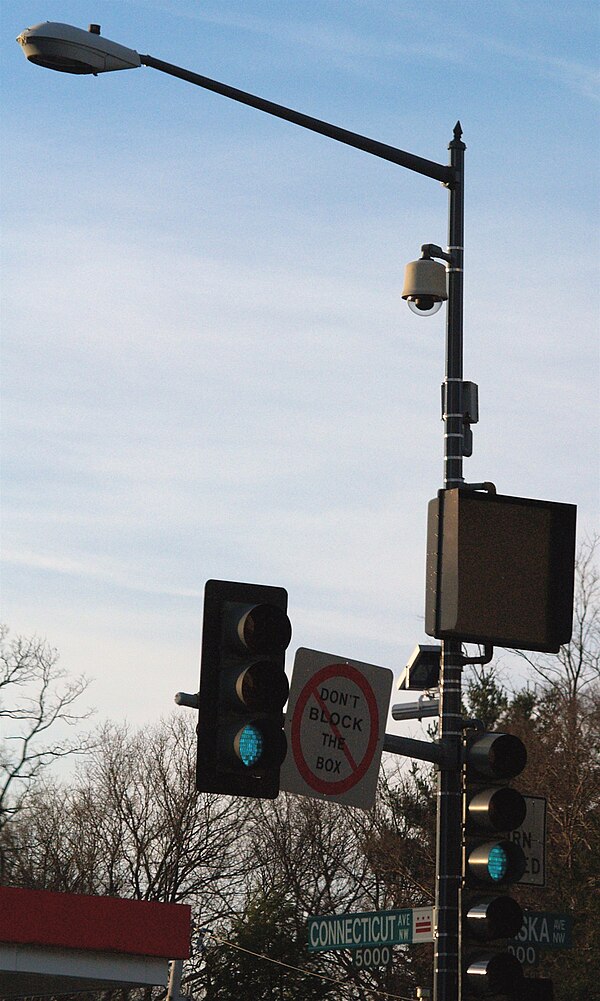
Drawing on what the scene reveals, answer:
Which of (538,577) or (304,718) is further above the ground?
(538,577)

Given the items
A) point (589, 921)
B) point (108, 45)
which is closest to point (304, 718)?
point (108, 45)

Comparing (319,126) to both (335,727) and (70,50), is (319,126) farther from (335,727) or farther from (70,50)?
(335,727)

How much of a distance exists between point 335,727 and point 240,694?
3.88ft

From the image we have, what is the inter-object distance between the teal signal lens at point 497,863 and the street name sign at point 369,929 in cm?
99

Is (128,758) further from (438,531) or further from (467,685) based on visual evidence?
(438,531)

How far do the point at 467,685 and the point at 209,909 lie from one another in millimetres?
12746

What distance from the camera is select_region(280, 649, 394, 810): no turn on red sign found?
9.08 meters

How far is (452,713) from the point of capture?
1005 cm

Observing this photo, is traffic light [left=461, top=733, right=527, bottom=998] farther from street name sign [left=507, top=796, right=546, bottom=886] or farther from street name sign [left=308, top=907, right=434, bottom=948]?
street name sign [left=308, top=907, right=434, bottom=948]

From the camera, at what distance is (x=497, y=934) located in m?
9.20

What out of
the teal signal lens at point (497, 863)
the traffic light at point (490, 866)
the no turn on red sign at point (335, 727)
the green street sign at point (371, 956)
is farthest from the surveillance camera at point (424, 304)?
the green street sign at point (371, 956)

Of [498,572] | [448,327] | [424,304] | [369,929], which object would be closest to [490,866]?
[498,572]

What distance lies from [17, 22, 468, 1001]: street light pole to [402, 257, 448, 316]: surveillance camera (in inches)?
4.5

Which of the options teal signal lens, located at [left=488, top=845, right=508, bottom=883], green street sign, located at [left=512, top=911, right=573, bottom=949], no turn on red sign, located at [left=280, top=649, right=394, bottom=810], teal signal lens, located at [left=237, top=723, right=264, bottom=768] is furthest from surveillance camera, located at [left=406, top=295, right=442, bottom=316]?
green street sign, located at [left=512, top=911, right=573, bottom=949]
